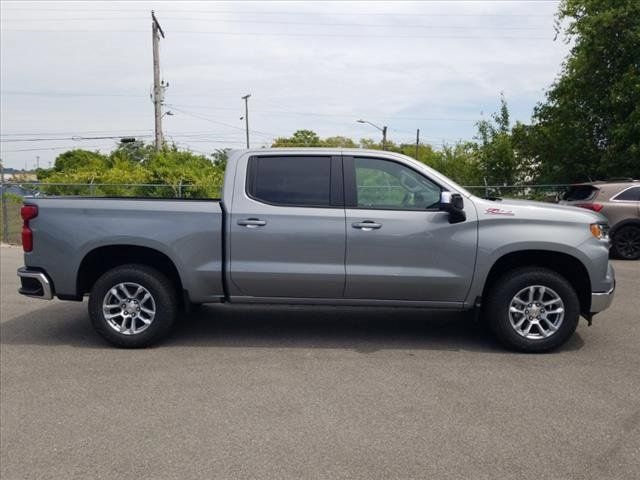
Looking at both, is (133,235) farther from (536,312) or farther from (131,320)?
(536,312)

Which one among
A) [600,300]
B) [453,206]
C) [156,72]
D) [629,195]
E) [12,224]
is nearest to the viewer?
[453,206]

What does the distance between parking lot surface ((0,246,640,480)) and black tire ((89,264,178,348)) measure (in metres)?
0.13

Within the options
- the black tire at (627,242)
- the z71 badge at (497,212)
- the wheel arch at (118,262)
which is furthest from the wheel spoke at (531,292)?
the black tire at (627,242)

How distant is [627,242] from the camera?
1194 cm

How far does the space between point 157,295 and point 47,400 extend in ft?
4.89

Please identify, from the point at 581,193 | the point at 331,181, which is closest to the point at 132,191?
the point at 581,193

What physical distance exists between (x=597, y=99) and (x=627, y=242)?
751 centimetres

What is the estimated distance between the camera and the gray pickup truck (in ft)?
17.5

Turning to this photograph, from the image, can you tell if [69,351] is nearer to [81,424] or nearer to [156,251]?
[156,251]

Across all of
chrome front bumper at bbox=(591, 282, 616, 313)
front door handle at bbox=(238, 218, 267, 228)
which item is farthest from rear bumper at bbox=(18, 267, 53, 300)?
chrome front bumper at bbox=(591, 282, 616, 313)

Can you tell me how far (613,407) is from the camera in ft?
13.5

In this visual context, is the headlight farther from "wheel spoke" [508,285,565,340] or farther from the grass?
the grass

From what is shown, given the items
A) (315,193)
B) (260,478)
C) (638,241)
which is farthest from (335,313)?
(638,241)

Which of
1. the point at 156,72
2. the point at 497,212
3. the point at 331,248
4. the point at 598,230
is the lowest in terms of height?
the point at 331,248
